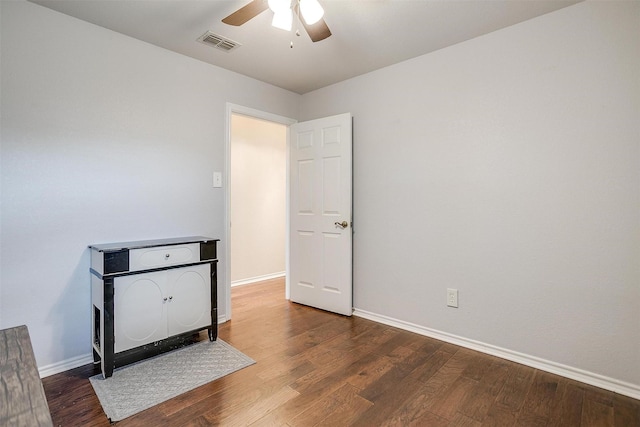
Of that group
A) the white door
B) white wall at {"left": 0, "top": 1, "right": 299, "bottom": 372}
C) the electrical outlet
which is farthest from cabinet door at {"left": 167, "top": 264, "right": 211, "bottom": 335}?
the electrical outlet

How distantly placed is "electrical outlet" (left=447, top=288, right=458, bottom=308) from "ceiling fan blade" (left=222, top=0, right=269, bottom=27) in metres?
2.34

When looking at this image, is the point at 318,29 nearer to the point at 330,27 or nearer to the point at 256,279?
the point at 330,27

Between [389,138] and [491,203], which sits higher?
[389,138]

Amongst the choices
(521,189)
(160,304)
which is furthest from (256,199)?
(521,189)

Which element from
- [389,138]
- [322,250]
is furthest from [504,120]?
[322,250]

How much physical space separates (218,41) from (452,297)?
8.87ft

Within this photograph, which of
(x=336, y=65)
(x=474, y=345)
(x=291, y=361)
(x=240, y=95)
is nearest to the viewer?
(x=291, y=361)

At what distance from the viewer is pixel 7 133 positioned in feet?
6.44

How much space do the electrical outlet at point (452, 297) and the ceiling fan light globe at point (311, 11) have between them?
2.15m

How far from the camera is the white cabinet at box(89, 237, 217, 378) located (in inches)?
79.8

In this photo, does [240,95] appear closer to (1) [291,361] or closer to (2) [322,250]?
(2) [322,250]

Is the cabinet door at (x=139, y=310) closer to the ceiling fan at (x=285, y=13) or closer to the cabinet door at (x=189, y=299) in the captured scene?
the cabinet door at (x=189, y=299)

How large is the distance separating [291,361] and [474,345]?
4.57 feet

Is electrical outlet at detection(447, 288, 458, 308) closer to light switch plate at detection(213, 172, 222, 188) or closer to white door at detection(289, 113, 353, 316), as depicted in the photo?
white door at detection(289, 113, 353, 316)
